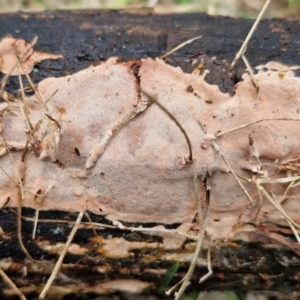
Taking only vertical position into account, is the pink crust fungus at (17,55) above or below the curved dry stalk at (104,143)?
above

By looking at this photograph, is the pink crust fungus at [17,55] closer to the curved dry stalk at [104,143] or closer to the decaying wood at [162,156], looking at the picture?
the decaying wood at [162,156]

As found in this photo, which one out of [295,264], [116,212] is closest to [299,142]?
[295,264]

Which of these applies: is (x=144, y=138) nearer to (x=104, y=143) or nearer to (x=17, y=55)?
(x=104, y=143)

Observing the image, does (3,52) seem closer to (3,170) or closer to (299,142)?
(3,170)

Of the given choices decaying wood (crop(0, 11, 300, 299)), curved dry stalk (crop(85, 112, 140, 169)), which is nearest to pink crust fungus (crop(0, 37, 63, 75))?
decaying wood (crop(0, 11, 300, 299))

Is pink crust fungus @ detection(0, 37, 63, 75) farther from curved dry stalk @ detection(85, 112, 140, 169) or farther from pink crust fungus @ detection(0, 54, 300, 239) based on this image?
curved dry stalk @ detection(85, 112, 140, 169)

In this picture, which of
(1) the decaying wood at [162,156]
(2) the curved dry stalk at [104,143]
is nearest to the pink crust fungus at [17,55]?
(1) the decaying wood at [162,156]

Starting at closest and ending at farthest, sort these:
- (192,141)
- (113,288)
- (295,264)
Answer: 1. (192,141)
2. (295,264)
3. (113,288)
